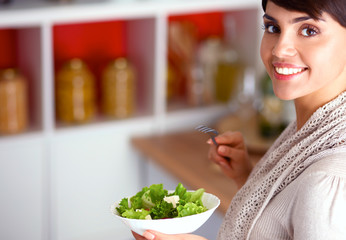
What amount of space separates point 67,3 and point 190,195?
128 centimetres

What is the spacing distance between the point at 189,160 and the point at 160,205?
3.80ft

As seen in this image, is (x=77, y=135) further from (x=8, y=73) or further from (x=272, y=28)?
(x=272, y=28)

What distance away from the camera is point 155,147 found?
238 cm

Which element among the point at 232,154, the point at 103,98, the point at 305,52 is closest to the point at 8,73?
the point at 103,98

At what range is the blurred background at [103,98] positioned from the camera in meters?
2.28

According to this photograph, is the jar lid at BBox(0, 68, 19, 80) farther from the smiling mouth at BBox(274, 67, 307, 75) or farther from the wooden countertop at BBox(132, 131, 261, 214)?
the smiling mouth at BBox(274, 67, 307, 75)

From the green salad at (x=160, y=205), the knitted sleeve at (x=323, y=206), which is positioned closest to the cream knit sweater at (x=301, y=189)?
the knitted sleeve at (x=323, y=206)

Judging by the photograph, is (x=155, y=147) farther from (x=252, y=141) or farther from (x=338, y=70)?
(x=338, y=70)

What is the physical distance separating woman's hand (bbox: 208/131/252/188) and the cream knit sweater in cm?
9

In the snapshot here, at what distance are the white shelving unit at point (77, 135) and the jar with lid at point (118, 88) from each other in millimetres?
49

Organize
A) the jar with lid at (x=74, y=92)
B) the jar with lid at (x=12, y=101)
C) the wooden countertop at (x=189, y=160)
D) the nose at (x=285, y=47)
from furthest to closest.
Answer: the jar with lid at (x=74, y=92)
the jar with lid at (x=12, y=101)
the wooden countertop at (x=189, y=160)
the nose at (x=285, y=47)

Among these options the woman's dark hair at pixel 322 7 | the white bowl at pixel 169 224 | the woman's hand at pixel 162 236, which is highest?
the woman's dark hair at pixel 322 7

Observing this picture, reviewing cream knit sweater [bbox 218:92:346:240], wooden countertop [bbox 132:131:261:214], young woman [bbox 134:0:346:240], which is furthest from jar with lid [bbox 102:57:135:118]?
young woman [bbox 134:0:346:240]

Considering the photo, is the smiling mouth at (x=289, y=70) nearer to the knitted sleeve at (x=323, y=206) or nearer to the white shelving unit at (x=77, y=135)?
the knitted sleeve at (x=323, y=206)
